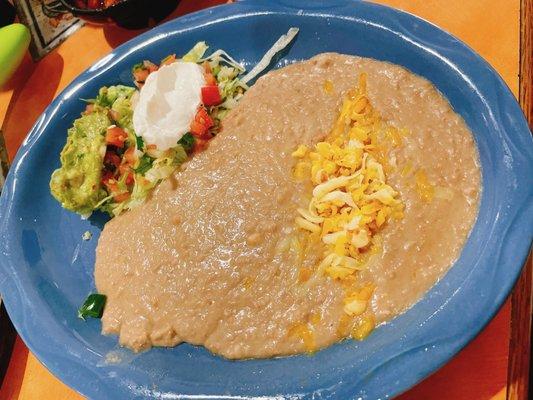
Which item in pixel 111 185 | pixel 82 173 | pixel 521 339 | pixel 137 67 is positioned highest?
pixel 137 67

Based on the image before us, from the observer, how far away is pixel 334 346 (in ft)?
6.18

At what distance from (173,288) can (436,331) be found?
3.53 ft

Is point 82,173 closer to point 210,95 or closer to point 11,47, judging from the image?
point 210,95

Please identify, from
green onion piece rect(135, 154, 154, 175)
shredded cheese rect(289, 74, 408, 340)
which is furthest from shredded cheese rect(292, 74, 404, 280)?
green onion piece rect(135, 154, 154, 175)

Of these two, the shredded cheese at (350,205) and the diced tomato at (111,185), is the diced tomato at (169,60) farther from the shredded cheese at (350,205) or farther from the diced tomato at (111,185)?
the shredded cheese at (350,205)

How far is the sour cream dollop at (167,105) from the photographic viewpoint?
238 cm

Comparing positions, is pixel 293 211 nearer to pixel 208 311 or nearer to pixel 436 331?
pixel 208 311

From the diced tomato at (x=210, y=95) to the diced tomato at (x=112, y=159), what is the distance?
1.75 feet

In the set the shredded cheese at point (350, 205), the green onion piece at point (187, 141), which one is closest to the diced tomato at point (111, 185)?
the green onion piece at point (187, 141)

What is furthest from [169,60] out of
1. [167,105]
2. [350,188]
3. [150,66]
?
[350,188]

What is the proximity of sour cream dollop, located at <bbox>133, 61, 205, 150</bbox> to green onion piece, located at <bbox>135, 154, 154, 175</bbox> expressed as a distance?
0.09 meters

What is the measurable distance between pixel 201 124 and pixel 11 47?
1.44 meters

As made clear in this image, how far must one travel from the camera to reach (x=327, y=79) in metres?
2.40

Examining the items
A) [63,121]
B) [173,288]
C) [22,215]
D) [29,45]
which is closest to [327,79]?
[173,288]
